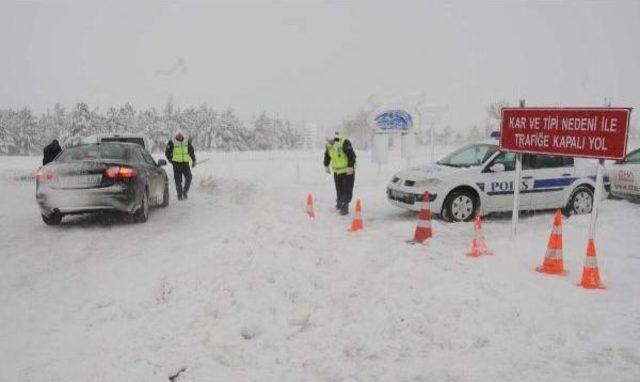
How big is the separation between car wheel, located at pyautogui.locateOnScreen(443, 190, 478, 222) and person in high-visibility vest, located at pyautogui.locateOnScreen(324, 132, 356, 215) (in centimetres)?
219

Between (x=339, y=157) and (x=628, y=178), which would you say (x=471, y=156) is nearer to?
(x=339, y=157)

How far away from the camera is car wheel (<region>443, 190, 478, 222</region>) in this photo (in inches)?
412

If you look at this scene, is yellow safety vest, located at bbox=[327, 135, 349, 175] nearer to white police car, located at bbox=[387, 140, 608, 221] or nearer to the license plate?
white police car, located at bbox=[387, 140, 608, 221]

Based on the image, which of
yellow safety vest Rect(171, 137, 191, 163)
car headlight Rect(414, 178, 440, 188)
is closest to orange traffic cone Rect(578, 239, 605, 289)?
car headlight Rect(414, 178, 440, 188)

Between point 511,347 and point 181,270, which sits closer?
point 511,347

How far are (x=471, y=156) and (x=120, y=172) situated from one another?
7.17 metres

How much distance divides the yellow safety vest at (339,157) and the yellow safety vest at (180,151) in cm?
469

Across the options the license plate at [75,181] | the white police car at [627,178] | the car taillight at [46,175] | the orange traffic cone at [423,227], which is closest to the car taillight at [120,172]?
the license plate at [75,181]

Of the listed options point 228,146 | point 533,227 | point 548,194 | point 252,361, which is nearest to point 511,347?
point 252,361

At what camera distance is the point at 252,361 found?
4289mm

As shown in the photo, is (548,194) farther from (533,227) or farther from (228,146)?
(228,146)

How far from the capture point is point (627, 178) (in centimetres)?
1271

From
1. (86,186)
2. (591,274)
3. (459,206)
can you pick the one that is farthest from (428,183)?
(86,186)

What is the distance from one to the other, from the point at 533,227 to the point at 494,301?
17.5 ft
